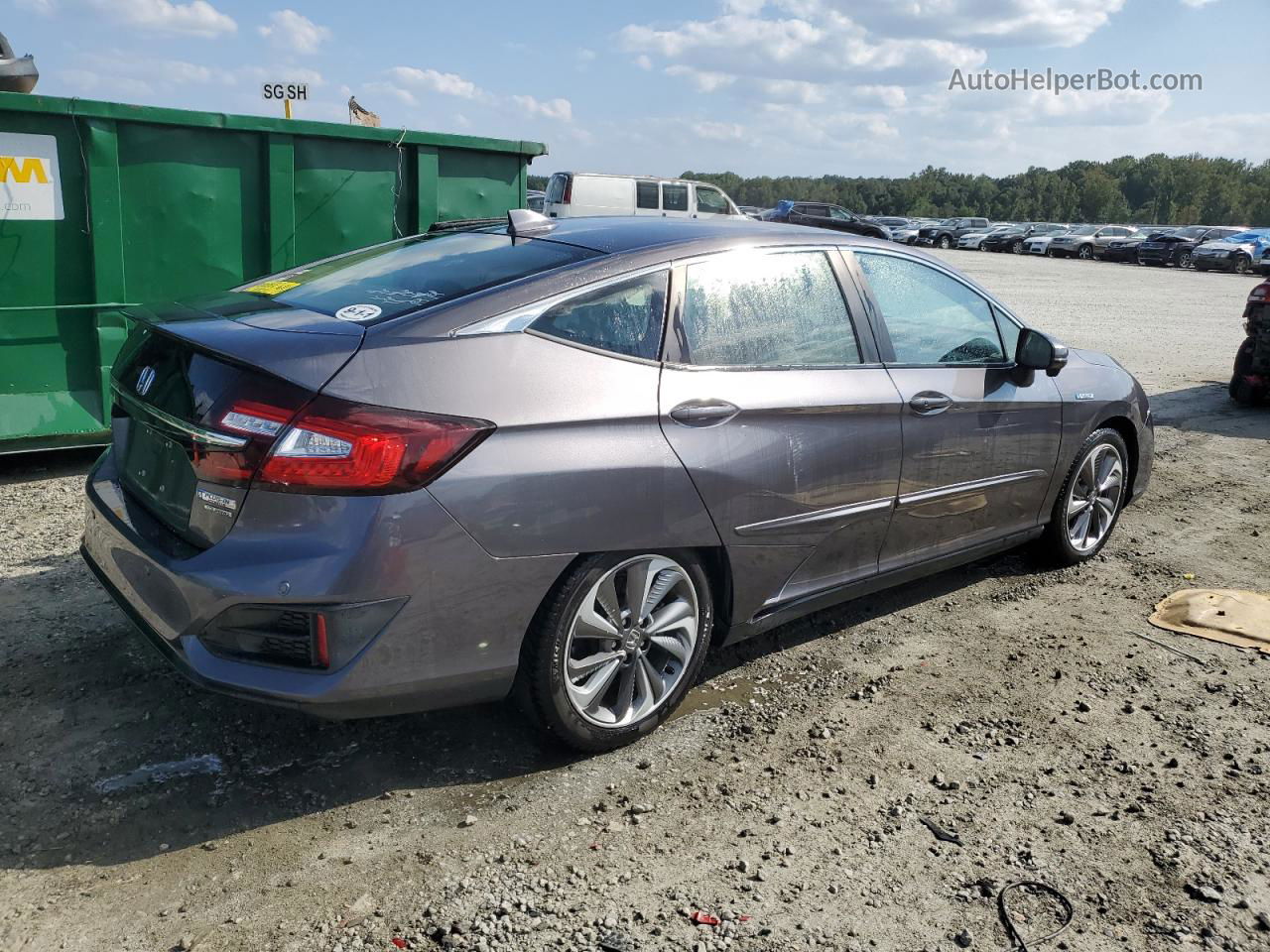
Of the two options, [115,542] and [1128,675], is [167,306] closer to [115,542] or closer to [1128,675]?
[115,542]

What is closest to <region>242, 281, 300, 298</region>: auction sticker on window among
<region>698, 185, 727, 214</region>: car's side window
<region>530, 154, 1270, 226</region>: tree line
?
<region>698, 185, 727, 214</region>: car's side window

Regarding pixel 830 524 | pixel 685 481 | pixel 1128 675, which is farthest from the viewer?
pixel 1128 675

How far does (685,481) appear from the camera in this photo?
3.35 meters

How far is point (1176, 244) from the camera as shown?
4241 centimetres

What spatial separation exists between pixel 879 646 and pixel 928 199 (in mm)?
119323

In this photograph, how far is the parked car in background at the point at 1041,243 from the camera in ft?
158

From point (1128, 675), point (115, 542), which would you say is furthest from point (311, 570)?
point (1128, 675)

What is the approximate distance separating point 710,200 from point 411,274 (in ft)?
82.7

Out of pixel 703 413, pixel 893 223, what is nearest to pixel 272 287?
pixel 703 413

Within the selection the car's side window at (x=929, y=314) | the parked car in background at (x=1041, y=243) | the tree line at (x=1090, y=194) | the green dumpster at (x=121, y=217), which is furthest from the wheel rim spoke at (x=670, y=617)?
the tree line at (x=1090, y=194)

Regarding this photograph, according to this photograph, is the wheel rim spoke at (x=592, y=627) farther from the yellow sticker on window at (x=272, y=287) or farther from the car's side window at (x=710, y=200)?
the car's side window at (x=710, y=200)

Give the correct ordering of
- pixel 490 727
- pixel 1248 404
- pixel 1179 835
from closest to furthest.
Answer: pixel 1179 835 → pixel 490 727 → pixel 1248 404

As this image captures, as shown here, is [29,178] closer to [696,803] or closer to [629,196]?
[696,803]

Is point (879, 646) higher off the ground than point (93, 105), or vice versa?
point (93, 105)
